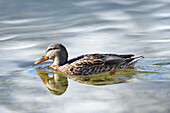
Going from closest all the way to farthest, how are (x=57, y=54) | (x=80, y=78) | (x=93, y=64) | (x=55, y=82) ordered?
1. (x=55, y=82)
2. (x=80, y=78)
3. (x=93, y=64)
4. (x=57, y=54)

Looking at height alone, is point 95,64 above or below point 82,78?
above

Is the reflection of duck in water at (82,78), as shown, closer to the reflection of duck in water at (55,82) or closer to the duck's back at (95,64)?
the reflection of duck in water at (55,82)

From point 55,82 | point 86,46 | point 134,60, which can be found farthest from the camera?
point 86,46

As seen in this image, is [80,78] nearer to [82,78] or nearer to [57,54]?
[82,78]

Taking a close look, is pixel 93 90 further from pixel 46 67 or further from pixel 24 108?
pixel 46 67

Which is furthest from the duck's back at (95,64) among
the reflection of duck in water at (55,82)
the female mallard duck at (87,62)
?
the reflection of duck in water at (55,82)

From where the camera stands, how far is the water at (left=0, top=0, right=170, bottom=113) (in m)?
7.48

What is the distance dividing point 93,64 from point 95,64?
0.18 ft

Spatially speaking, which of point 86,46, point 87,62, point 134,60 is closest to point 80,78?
point 87,62

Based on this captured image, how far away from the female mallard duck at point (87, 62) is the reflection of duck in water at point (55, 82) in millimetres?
355

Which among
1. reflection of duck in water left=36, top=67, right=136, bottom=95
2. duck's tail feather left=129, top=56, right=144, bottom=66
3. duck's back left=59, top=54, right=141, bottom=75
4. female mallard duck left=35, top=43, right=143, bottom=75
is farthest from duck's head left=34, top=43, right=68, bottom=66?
duck's tail feather left=129, top=56, right=144, bottom=66

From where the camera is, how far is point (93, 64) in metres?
10.1

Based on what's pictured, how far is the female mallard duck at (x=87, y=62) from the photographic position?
33.0ft

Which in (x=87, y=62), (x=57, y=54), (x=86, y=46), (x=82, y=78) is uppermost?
(x=57, y=54)
